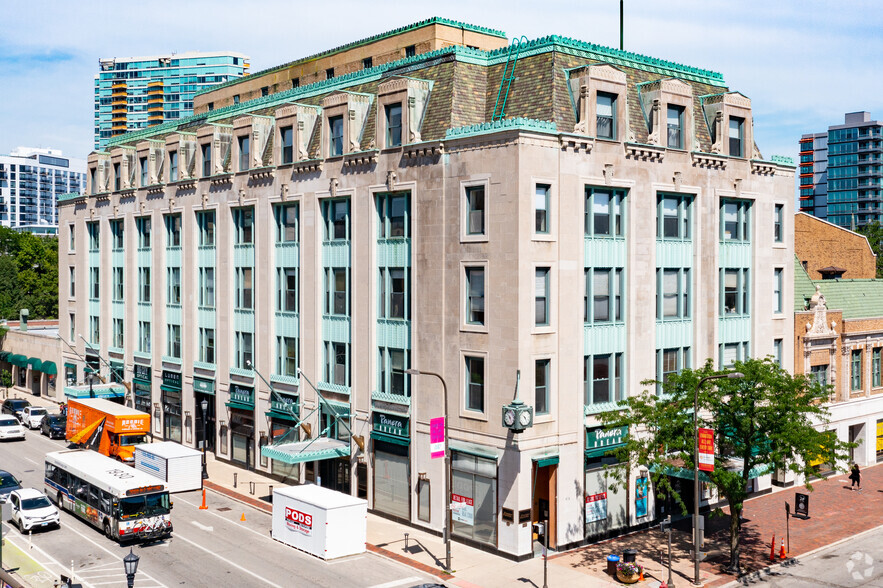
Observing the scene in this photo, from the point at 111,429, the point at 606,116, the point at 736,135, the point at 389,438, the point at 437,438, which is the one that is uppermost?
the point at 736,135

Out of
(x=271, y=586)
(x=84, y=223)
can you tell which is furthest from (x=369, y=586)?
(x=84, y=223)

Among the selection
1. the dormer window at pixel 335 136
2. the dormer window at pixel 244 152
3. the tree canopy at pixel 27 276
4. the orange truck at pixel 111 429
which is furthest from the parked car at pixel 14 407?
the tree canopy at pixel 27 276

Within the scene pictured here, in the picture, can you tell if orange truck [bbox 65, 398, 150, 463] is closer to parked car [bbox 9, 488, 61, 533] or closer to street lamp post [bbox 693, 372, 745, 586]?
parked car [bbox 9, 488, 61, 533]

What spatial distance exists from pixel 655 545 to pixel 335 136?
26365 mm

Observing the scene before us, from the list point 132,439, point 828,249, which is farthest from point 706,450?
point 828,249

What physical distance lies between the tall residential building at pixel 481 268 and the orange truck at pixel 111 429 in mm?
5598

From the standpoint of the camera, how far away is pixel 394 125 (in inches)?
1738

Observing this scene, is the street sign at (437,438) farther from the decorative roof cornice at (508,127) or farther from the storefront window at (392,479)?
the decorative roof cornice at (508,127)

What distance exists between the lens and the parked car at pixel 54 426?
64.8 m

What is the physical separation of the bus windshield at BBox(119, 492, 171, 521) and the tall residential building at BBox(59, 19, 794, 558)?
6654mm

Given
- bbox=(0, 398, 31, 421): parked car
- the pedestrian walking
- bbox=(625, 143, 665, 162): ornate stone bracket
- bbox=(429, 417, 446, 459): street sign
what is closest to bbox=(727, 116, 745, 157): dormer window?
bbox=(625, 143, 665, 162): ornate stone bracket

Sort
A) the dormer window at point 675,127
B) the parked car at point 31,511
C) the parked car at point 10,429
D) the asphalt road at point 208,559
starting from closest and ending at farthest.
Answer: the asphalt road at point 208,559, the parked car at point 31,511, the dormer window at point 675,127, the parked car at point 10,429

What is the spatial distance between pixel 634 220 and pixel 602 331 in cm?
560

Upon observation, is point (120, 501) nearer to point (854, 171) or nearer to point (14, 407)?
point (14, 407)
